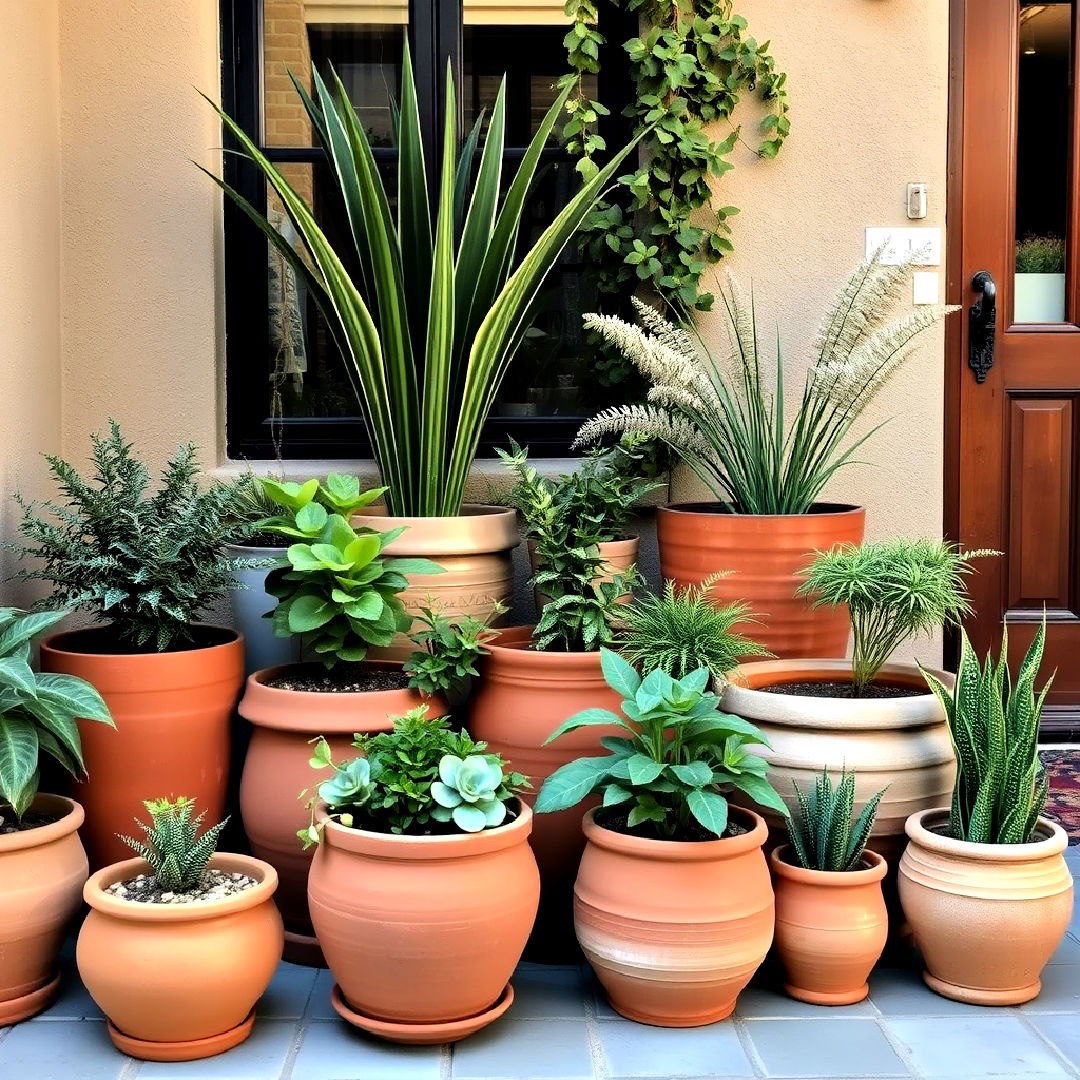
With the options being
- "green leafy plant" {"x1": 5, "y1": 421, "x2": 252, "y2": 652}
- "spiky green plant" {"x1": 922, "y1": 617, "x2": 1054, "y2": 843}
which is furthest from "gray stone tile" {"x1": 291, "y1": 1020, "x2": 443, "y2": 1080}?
"spiky green plant" {"x1": 922, "y1": 617, "x2": 1054, "y2": 843}

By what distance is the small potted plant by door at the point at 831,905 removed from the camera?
227 cm

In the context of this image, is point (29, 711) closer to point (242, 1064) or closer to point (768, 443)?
point (242, 1064)

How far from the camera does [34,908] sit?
2.18 m

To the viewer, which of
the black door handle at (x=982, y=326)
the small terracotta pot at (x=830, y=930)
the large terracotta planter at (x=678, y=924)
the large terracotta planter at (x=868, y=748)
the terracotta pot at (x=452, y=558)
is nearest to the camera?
the large terracotta planter at (x=678, y=924)

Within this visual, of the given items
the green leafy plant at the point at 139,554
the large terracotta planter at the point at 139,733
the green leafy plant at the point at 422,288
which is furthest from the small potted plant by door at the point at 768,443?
the large terracotta planter at the point at 139,733

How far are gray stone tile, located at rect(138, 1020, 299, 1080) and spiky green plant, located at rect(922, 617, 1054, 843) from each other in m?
1.25

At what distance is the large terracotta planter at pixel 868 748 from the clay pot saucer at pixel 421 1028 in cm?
69

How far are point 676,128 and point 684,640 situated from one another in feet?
4.51

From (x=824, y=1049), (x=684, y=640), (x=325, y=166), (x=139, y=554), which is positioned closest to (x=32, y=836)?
(x=139, y=554)

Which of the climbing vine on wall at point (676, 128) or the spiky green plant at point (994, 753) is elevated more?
the climbing vine on wall at point (676, 128)

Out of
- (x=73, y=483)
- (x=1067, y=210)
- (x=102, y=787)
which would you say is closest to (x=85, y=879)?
(x=102, y=787)

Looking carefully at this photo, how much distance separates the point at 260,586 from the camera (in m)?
2.94

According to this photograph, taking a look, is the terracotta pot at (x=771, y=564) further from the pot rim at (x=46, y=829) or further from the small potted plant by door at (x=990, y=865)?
the pot rim at (x=46, y=829)

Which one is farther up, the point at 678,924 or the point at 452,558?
the point at 452,558
